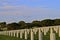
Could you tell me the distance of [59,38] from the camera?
22953 mm

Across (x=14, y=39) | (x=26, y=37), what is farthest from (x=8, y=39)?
(x=26, y=37)

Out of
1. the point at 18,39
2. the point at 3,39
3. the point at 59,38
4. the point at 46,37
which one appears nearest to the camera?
the point at 59,38

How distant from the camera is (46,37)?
25.1 m

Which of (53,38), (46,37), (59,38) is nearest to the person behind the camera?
(53,38)

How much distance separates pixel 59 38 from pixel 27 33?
3.33 metres

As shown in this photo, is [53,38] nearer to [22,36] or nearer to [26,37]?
[26,37]

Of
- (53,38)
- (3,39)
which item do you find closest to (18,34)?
(3,39)

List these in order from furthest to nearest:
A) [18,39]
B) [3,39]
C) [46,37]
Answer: [3,39] < [18,39] < [46,37]

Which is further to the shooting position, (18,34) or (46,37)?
(18,34)

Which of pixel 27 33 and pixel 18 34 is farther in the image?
pixel 18 34

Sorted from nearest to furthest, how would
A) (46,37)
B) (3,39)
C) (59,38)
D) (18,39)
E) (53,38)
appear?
1. (53,38)
2. (59,38)
3. (46,37)
4. (18,39)
5. (3,39)

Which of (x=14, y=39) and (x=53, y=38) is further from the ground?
(x=53, y=38)

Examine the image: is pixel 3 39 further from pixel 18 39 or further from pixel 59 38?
pixel 59 38

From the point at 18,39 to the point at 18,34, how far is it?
3.33 meters
